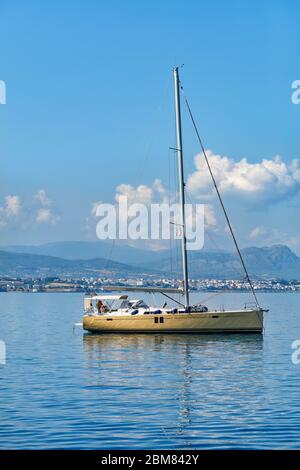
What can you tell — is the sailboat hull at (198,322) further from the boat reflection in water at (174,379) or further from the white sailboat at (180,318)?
the boat reflection in water at (174,379)

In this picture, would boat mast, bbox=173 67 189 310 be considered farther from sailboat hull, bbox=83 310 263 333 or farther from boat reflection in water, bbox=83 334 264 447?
boat reflection in water, bbox=83 334 264 447

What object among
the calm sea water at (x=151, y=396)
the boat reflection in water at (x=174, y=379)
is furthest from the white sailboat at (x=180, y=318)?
the calm sea water at (x=151, y=396)

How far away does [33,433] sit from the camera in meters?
26.5

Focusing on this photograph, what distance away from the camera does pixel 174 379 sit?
3941cm

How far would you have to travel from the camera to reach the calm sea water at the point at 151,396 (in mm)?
25938

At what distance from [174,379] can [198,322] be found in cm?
2372

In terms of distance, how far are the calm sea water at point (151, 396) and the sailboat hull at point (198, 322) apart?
11.2 feet

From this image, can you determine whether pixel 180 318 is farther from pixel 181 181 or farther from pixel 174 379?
pixel 174 379

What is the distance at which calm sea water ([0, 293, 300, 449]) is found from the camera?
25.9m

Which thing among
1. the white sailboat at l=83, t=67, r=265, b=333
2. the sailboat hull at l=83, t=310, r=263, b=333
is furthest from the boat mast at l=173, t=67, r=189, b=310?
the sailboat hull at l=83, t=310, r=263, b=333

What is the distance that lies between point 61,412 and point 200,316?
33.5 meters

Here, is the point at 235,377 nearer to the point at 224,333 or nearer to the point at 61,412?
the point at 61,412

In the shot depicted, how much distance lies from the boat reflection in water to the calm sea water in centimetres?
5
